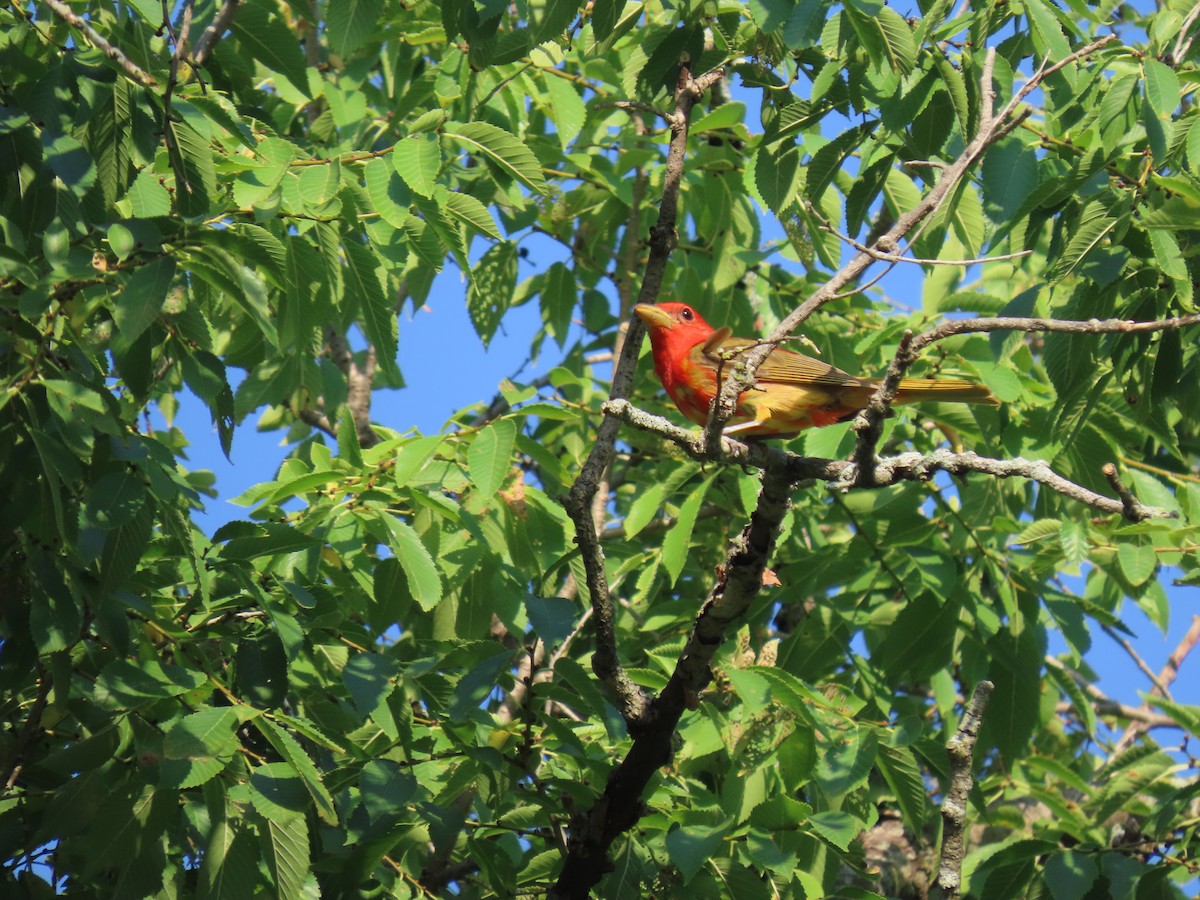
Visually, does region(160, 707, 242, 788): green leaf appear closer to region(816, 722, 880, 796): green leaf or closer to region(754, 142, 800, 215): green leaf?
region(816, 722, 880, 796): green leaf

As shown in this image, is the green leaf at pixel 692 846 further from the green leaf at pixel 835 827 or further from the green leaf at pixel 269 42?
the green leaf at pixel 269 42

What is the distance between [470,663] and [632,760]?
54 centimetres

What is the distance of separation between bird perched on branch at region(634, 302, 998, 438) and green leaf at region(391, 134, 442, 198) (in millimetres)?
1188

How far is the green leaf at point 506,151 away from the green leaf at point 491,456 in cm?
79

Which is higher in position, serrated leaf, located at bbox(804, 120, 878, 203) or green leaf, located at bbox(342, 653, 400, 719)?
serrated leaf, located at bbox(804, 120, 878, 203)

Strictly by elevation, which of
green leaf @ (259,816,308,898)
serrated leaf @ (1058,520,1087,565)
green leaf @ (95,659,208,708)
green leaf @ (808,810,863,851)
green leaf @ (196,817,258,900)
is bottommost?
green leaf @ (196,817,258,900)

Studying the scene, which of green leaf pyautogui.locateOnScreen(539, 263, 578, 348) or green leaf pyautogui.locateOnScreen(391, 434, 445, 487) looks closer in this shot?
green leaf pyautogui.locateOnScreen(391, 434, 445, 487)

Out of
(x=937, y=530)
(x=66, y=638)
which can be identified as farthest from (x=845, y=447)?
(x=66, y=638)

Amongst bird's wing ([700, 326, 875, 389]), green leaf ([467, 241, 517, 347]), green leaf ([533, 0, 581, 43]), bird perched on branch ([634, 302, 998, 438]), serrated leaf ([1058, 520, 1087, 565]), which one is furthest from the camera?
green leaf ([467, 241, 517, 347])

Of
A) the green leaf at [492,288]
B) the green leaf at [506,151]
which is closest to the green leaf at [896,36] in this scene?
the green leaf at [506,151]

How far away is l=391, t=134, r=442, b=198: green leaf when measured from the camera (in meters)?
3.77

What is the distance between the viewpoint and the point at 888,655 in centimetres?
515

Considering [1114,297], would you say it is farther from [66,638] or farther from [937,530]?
[66,638]

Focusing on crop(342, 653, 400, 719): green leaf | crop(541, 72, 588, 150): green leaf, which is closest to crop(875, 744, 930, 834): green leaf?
crop(342, 653, 400, 719): green leaf
